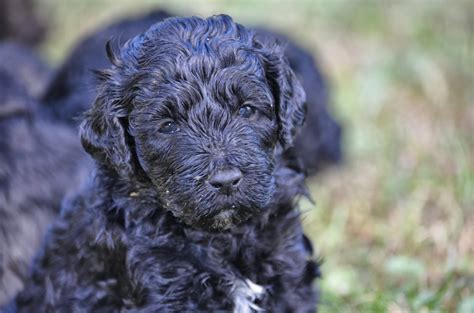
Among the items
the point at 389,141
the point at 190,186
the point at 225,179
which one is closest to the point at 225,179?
the point at 225,179

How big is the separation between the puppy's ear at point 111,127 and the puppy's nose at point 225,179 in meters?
0.58

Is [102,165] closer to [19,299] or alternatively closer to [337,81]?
[19,299]

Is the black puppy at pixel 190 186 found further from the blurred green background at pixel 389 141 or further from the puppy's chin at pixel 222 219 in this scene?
the blurred green background at pixel 389 141

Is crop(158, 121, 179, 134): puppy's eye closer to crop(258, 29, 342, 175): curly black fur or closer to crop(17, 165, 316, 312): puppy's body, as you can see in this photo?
crop(17, 165, 316, 312): puppy's body

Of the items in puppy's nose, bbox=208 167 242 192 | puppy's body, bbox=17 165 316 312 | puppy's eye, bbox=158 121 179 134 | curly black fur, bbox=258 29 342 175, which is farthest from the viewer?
curly black fur, bbox=258 29 342 175

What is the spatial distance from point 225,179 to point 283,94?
2.53 ft

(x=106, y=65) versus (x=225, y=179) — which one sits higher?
(x=225, y=179)

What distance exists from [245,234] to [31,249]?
78.5 inches

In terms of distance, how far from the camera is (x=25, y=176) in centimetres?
567

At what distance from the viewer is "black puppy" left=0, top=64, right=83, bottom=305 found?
5.48m

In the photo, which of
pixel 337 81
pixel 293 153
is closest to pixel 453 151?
pixel 337 81

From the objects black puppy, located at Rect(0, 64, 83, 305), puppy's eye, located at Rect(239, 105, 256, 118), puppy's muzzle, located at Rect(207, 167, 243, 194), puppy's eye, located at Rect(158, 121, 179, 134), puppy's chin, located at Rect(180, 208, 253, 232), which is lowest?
black puppy, located at Rect(0, 64, 83, 305)

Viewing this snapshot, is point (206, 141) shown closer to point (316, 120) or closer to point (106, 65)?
point (106, 65)

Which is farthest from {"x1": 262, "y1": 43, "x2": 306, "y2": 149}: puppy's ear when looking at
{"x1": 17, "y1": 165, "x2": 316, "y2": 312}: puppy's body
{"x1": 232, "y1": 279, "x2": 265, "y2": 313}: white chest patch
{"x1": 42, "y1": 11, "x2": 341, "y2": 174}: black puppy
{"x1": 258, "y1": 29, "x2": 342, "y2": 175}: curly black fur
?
{"x1": 258, "y1": 29, "x2": 342, "y2": 175}: curly black fur
